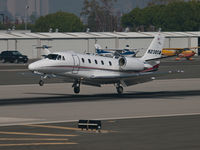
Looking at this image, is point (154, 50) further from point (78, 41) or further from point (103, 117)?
point (78, 41)

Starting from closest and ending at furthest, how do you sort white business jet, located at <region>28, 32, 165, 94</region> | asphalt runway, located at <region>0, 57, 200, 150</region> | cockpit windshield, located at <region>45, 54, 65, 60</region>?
asphalt runway, located at <region>0, 57, 200, 150</region>, white business jet, located at <region>28, 32, 165, 94</region>, cockpit windshield, located at <region>45, 54, 65, 60</region>


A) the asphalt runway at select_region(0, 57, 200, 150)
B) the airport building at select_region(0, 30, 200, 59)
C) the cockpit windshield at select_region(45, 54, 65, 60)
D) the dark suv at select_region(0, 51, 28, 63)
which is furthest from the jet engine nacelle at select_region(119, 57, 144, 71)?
the airport building at select_region(0, 30, 200, 59)

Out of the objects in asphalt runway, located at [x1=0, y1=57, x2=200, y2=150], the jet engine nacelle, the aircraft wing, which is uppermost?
the jet engine nacelle

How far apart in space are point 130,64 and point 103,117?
14.1m

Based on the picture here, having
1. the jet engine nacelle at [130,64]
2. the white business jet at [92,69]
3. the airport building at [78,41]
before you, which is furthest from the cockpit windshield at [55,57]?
the airport building at [78,41]

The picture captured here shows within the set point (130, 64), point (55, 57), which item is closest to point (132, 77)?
point (130, 64)

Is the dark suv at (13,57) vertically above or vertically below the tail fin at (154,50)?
below

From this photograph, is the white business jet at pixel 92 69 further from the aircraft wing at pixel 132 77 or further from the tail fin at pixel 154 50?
the tail fin at pixel 154 50

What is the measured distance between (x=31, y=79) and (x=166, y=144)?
40083mm

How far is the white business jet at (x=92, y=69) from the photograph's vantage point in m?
41.4

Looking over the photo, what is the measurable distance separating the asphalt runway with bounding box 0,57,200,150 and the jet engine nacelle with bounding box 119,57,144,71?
1991mm

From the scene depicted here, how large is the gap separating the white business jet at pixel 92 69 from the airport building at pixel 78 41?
69361 mm

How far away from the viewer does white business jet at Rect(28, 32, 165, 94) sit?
136 feet

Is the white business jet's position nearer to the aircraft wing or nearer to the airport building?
the aircraft wing
